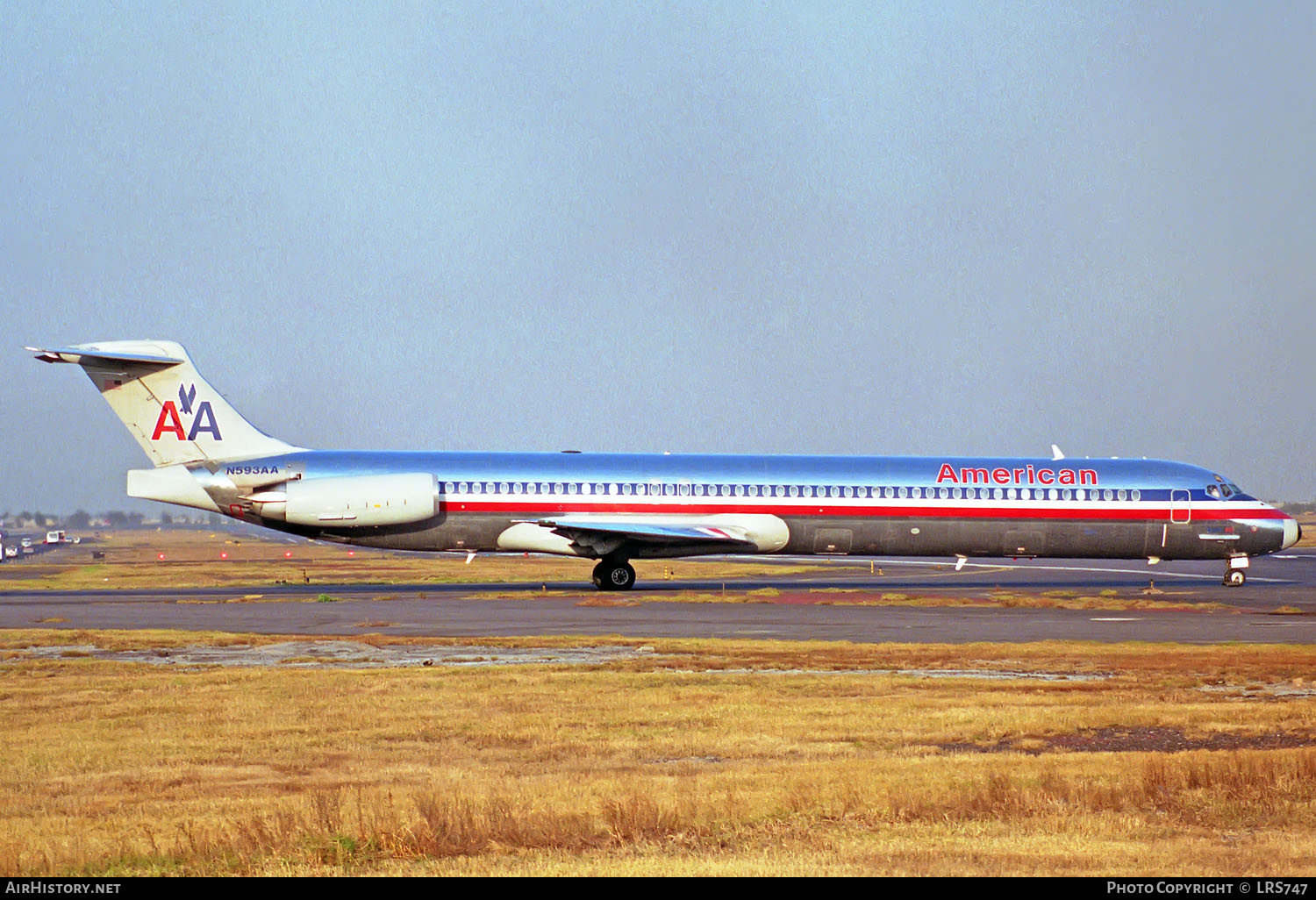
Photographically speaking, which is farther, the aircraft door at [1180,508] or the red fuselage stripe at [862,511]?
the aircraft door at [1180,508]

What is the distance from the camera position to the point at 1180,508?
38344 millimetres

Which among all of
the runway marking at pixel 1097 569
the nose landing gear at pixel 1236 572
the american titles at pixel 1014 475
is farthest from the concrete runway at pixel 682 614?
the runway marking at pixel 1097 569

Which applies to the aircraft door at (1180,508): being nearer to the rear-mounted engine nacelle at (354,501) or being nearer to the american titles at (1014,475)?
the american titles at (1014,475)

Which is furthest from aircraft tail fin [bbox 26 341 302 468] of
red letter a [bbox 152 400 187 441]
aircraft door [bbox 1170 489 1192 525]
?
aircraft door [bbox 1170 489 1192 525]

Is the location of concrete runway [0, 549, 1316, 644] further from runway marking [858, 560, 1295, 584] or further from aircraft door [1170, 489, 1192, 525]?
runway marking [858, 560, 1295, 584]

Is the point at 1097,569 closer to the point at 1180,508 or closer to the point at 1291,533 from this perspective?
the point at 1291,533

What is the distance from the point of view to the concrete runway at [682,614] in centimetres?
2405

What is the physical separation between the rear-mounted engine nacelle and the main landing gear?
4940 millimetres

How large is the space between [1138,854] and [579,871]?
3.51 m

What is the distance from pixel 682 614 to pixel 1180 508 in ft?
59.1

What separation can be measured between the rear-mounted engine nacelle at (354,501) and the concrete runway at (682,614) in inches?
81.2
